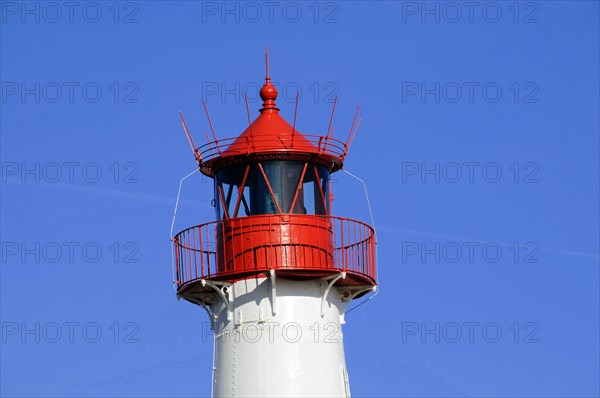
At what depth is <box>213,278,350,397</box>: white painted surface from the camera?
52.1m

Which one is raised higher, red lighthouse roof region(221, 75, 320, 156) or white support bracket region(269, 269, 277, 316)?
red lighthouse roof region(221, 75, 320, 156)

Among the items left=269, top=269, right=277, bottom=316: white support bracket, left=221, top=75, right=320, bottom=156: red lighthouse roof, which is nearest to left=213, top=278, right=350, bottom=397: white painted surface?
left=269, top=269, right=277, bottom=316: white support bracket

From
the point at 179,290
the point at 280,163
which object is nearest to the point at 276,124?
the point at 280,163

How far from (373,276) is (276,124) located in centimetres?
406

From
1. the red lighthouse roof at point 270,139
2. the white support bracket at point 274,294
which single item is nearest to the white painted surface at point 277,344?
the white support bracket at point 274,294

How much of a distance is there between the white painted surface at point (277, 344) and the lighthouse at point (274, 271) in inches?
0.9

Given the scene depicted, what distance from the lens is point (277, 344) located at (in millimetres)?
52188

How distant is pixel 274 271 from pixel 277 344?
5.41ft

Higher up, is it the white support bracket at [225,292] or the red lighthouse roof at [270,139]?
the red lighthouse roof at [270,139]

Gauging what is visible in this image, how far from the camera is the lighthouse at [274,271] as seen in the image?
171 ft

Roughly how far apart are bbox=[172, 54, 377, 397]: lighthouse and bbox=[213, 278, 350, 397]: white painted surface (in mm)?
22

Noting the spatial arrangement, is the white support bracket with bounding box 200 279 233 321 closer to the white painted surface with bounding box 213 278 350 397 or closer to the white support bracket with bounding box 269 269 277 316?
the white painted surface with bounding box 213 278 350 397

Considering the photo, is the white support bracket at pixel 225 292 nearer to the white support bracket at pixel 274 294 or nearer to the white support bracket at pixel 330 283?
the white support bracket at pixel 274 294

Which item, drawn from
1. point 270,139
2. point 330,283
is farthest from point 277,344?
point 270,139
